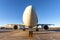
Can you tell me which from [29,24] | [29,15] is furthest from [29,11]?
[29,24]

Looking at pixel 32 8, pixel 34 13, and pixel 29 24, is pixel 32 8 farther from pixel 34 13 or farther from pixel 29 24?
pixel 29 24

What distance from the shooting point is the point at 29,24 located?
3259cm

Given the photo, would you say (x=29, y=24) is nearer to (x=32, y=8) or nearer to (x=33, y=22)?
(x=33, y=22)

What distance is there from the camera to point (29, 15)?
31.5 m

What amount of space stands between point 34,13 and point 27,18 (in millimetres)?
1790

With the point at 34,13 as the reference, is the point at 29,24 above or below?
below

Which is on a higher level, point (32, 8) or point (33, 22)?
point (32, 8)

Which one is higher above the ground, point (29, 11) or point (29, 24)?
point (29, 11)

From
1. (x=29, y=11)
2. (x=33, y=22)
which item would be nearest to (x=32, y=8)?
(x=29, y=11)

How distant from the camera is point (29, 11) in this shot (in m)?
31.5

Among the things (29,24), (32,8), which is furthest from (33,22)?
(32,8)

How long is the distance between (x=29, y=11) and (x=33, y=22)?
8.20ft

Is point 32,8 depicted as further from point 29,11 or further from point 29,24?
point 29,24

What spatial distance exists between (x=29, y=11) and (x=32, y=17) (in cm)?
133
